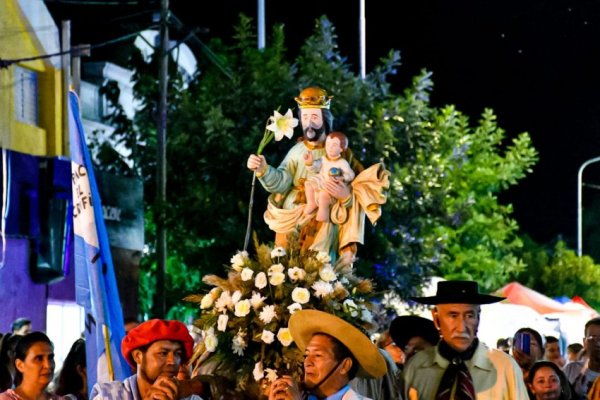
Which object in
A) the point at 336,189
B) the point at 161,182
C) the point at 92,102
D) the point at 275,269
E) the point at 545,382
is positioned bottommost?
the point at 545,382

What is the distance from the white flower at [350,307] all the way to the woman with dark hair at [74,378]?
192 centimetres

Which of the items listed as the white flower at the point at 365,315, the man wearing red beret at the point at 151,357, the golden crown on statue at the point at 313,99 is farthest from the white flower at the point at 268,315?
the golden crown on statue at the point at 313,99

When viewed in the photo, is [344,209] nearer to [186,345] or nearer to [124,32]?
[186,345]

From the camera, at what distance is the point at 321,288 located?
10133 millimetres

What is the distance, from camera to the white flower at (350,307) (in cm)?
1023

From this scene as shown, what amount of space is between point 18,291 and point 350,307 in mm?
13759

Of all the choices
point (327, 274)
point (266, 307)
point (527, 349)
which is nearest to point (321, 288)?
point (327, 274)

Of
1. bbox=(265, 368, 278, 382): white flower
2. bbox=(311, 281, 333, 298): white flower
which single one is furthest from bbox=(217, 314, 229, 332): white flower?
bbox=(311, 281, 333, 298): white flower

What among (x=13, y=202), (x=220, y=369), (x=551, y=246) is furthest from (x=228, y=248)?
(x=551, y=246)

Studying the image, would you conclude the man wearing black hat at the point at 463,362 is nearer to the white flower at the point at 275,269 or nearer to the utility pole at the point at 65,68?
the white flower at the point at 275,269

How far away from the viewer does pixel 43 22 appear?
2619cm

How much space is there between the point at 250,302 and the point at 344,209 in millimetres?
2323

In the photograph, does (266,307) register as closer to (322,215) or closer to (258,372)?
(258,372)

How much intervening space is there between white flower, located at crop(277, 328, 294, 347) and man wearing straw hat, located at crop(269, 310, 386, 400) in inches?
76.2
